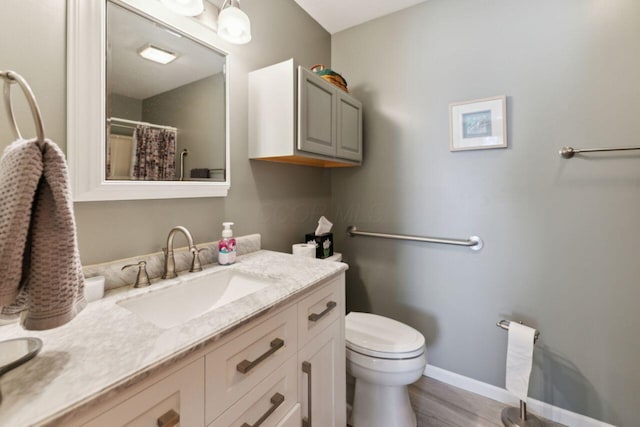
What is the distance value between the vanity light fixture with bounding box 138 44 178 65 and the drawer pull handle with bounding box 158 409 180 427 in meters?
1.13

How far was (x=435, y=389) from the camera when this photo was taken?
1680 mm

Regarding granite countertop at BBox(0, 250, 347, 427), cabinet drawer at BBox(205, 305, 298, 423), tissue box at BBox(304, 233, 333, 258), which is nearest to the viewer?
granite countertop at BBox(0, 250, 347, 427)

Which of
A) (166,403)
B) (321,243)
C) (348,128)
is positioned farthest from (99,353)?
(348,128)

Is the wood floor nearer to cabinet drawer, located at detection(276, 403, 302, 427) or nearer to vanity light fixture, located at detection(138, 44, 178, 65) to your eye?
cabinet drawer, located at detection(276, 403, 302, 427)

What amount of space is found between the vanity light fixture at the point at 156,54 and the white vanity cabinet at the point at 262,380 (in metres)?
1.03

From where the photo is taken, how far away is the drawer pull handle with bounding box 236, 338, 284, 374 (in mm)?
695

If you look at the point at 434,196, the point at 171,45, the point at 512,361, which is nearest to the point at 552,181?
the point at 434,196

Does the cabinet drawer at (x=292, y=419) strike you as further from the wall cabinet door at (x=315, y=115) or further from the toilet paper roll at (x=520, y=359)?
the toilet paper roll at (x=520, y=359)

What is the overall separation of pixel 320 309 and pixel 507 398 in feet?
4.55

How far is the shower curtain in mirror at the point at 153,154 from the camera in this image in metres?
0.99

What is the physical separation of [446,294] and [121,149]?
184cm

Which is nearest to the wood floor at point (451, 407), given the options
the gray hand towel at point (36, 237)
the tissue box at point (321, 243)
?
the tissue box at point (321, 243)

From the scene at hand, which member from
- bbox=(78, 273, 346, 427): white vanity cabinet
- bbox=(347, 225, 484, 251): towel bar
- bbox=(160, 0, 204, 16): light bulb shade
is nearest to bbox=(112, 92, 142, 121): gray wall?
bbox=(160, 0, 204, 16): light bulb shade

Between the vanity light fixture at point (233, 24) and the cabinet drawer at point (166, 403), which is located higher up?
the vanity light fixture at point (233, 24)
